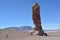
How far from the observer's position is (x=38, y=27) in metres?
50.5

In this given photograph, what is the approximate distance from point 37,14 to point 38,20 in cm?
170

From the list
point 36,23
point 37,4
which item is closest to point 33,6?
point 37,4

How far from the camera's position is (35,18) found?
5156cm

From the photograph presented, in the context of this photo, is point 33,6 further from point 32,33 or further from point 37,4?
point 32,33

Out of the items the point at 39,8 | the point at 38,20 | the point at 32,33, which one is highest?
the point at 39,8

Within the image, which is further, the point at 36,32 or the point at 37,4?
the point at 37,4

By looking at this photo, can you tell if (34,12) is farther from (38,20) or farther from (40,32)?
(40,32)

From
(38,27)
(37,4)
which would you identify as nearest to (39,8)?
(37,4)

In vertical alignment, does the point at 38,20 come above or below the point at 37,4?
below

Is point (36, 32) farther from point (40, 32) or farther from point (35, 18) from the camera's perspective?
point (35, 18)

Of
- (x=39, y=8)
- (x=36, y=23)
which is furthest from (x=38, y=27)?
(x=39, y=8)

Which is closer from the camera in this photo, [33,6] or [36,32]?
[36,32]

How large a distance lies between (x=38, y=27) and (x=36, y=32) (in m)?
2.00

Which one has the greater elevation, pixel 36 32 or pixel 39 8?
pixel 39 8
